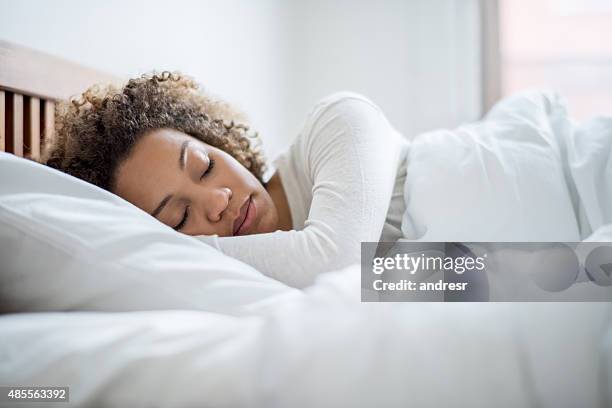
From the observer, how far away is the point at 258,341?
1.52 feet

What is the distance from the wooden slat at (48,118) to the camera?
113 cm

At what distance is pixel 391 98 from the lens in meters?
2.60

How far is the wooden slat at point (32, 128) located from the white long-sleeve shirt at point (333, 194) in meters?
Answer: 0.46

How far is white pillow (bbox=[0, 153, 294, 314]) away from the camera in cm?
61

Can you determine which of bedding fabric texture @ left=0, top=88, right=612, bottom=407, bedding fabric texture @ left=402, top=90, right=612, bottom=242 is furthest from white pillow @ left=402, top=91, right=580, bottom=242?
bedding fabric texture @ left=0, top=88, right=612, bottom=407

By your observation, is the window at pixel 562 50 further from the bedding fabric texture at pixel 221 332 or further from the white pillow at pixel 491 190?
the bedding fabric texture at pixel 221 332

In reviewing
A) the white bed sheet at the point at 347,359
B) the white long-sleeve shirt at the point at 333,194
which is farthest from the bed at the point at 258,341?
the white long-sleeve shirt at the point at 333,194

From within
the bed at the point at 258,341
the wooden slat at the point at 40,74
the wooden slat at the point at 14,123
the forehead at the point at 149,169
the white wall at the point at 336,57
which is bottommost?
the bed at the point at 258,341

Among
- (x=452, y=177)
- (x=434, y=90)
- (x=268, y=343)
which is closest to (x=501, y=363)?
(x=268, y=343)

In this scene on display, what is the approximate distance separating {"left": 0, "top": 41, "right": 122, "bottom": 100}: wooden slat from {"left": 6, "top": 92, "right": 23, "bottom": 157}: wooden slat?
0.06 ft

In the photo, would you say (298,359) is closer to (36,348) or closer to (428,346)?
(428,346)

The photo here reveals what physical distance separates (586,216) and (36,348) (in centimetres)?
86

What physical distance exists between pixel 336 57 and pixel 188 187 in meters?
1.86

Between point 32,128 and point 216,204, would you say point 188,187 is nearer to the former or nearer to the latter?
point 216,204
